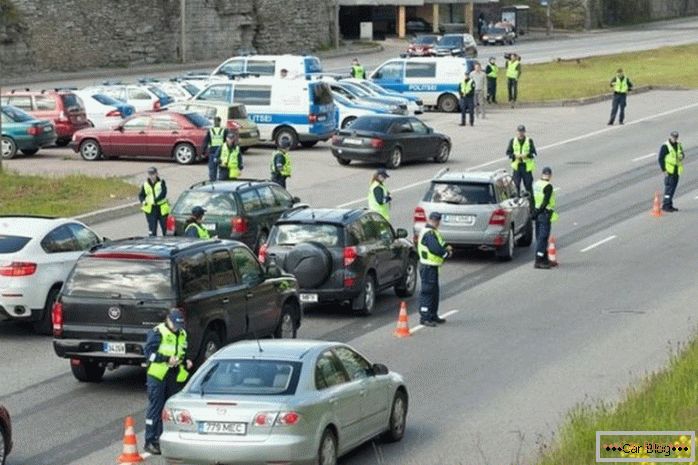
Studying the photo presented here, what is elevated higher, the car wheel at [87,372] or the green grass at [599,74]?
the car wheel at [87,372]

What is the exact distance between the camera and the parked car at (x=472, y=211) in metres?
29.5

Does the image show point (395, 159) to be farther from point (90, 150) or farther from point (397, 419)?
point (397, 419)

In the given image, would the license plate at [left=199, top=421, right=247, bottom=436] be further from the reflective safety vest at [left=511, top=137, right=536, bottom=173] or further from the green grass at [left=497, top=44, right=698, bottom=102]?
the green grass at [left=497, top=44, right=698, bottom=102]

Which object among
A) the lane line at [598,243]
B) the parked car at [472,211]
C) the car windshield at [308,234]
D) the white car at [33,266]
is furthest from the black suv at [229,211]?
the lane line at [598,243]

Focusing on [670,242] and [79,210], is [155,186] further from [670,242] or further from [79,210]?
[670,242]

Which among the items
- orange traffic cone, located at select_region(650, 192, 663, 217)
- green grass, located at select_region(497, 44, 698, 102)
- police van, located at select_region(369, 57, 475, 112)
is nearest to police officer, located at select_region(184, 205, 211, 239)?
orange traffic cone, located at select_region(650, 192, 663, 217)

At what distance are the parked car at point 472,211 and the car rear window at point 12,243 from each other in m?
8.23

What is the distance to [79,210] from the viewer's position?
34.8 metres

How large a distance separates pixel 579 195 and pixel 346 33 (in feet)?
220

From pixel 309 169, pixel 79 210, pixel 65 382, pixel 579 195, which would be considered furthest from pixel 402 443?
pixel 309 169

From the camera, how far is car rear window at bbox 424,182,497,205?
1169 inches

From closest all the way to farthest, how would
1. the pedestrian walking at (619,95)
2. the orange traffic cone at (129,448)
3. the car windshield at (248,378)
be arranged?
the car windshield at (248,378) < the orange traffic cone at (129,448) < the pedestrian walking at (619,95)

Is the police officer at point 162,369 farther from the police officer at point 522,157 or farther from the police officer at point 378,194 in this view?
the police officer at point 522,157

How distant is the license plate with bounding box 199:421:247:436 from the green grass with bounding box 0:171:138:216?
64.6 ft
